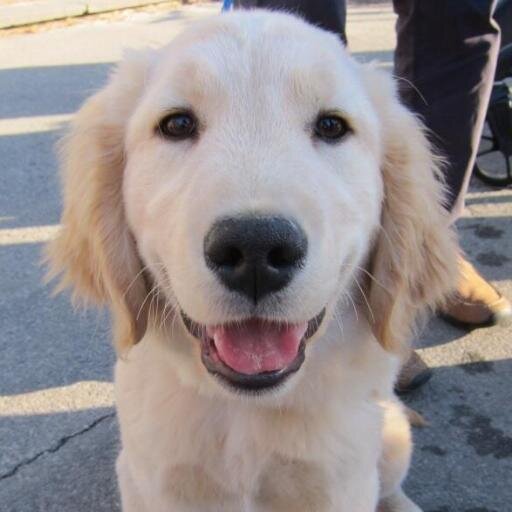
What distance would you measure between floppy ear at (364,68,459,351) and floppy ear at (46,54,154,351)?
2.14ft

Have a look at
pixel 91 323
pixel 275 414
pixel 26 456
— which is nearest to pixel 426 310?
pixel 275 414

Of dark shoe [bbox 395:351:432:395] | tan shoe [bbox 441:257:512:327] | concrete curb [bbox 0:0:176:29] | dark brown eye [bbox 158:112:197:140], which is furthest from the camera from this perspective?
concrete curb [bbox 0:0:176:29]

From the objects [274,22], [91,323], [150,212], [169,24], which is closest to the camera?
[150,212]

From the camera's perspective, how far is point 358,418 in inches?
85.9

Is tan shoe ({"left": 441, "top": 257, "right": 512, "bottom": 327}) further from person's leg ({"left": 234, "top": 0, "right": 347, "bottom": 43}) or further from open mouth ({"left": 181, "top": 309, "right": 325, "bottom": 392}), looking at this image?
open mouth ({"left": 181, "top": 309, "right": 325, "bottom": 392})

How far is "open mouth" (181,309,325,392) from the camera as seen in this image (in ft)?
5.89

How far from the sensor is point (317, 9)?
2.77 metres

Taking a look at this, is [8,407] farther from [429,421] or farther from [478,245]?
[478,245]

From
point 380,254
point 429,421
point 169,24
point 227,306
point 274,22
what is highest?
point 274,22

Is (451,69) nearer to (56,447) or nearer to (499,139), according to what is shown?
(499,139)

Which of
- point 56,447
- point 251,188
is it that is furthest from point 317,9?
point 56,447

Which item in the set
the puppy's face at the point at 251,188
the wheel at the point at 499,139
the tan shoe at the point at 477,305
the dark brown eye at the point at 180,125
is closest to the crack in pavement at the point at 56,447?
the puppy's face at the point at 251,188

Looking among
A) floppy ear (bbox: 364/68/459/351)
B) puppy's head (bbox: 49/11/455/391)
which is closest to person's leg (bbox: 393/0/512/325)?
floppy ear (bbox: 364/68/459/351)

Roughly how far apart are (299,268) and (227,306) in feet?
0.57
